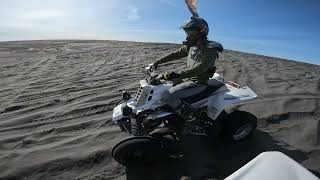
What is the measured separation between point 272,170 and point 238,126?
93.8 inches

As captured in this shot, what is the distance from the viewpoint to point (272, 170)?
3115 mm

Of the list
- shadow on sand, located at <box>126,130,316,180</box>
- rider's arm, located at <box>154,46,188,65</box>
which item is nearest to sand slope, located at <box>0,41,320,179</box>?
shadow on sand, located at <box>126,130,316,180</box>

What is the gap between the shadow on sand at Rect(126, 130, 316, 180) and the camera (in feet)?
15.6

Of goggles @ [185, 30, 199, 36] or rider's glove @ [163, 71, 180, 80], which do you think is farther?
goggles @ [185, 30, 199, 36]

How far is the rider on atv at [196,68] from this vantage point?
5.09m

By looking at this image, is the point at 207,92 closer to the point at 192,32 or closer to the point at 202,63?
the point at 202,63

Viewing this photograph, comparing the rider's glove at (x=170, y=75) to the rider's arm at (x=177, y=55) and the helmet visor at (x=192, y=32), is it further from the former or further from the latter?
the rider's arm at (x=177, y=55)

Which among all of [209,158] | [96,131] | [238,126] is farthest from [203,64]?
[96,131]

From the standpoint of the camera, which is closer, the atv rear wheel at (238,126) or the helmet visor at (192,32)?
the helmet visor at (192,32)

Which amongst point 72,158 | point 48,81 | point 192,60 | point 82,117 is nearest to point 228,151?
point 192,60

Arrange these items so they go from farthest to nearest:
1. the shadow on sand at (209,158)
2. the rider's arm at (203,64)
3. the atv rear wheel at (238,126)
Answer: the atv rear wheel at (238,126) → the rider's arm at (203,64) → the shadow on sand at (209,158)

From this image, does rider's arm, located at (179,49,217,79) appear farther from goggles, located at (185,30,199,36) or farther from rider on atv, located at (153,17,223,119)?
goggles, located at (185,30,199,36)

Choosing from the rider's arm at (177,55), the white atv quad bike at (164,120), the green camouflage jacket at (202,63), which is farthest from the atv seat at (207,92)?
the rider's arm at (177,55)

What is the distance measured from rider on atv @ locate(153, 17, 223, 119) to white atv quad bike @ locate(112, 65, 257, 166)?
88mm
